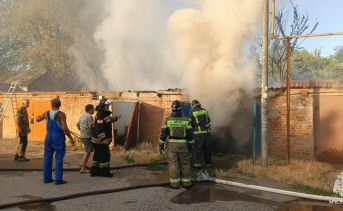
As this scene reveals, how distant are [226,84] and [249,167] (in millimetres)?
2438

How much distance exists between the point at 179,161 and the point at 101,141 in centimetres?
174

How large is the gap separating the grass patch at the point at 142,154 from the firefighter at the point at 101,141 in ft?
5.96

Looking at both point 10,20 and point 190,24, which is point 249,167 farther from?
point 10,20

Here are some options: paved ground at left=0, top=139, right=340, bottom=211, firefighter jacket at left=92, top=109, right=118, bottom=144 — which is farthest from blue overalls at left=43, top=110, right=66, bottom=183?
firefighter jacket at left=92, top=109, right=118, bottom=144

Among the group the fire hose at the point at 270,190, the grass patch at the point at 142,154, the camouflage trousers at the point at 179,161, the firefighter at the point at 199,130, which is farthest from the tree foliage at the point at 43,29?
the fire hose at the point at 270,190

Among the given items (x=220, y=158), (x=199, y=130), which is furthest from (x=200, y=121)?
(x=220, y=158)

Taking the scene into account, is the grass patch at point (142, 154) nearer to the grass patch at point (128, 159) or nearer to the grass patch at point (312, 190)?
the grass patch at point (128, 159)

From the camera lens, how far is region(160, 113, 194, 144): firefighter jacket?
6027mm

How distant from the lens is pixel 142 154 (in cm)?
899

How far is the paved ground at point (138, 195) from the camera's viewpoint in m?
4.74

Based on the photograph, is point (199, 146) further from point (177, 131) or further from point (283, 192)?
point (283, 192)

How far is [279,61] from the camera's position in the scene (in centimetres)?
1789

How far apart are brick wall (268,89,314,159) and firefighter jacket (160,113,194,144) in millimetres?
4423

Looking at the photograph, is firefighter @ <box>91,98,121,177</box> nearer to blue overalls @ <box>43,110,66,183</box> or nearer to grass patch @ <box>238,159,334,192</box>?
blue overalls @ <box>43,110,66,183</box>
